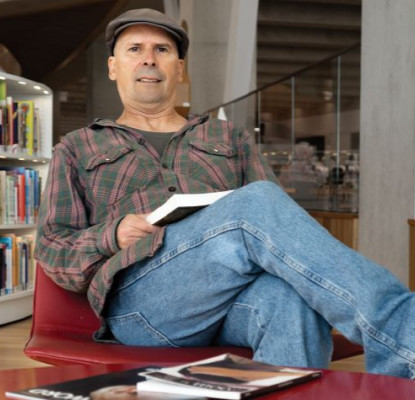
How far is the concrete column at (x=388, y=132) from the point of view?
4.48m

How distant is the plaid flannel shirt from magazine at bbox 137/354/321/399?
2.13 feet

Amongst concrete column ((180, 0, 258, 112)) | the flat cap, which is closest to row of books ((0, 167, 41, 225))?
the flat cap

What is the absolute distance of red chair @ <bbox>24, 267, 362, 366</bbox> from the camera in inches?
58.9

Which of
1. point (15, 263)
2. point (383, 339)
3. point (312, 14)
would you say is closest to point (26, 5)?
point (312, 14)

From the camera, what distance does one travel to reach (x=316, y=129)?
22.4ft

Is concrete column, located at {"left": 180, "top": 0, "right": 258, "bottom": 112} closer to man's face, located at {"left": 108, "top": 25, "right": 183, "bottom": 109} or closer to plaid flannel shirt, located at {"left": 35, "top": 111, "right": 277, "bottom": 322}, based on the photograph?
man's face, located at {"left": 108, "top": 25, "right": 183, "bottom": 109}

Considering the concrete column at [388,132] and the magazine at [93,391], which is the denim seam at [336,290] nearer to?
the magazine at [93,391]

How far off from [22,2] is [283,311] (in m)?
7.64

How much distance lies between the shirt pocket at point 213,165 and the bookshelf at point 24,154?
2.28 meters

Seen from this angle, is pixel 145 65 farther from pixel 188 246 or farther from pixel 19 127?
pixel 19 127

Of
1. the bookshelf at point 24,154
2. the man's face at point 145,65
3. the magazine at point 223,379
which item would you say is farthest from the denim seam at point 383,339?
the bookshelf at point 24,154

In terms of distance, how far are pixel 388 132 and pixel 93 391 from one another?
4.07m

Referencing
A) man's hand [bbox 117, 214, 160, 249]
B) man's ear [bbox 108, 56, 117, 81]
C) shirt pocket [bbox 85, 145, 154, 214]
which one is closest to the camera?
man's hand [bbox 117, 214, 160, 249]

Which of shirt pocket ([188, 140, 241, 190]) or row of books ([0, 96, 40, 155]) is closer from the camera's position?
shirt pocket ([188, 140, 241, 190])
